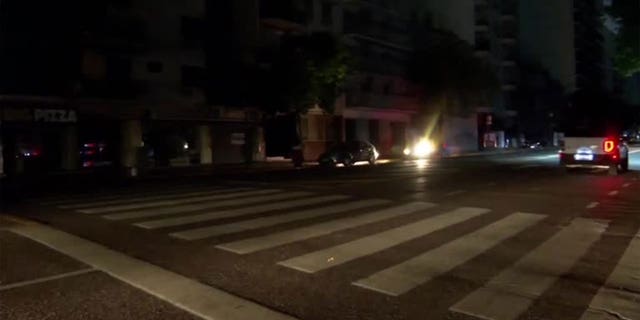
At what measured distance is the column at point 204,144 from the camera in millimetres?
36156

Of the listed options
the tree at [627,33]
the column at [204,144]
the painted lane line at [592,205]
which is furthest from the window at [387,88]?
the painted lane line at [592,205]

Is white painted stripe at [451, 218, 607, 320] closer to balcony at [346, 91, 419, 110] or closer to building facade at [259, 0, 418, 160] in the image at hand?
building facade at [259, 0, 418, 160]

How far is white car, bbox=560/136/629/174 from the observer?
76.7 feet

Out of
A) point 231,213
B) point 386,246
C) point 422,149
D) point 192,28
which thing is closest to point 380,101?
point 422,149

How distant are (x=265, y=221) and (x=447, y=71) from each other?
45534mm

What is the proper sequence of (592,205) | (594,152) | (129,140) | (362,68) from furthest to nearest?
(362,68) → (129,140) → (594,152) → (592,205)

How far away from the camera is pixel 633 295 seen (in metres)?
6.30

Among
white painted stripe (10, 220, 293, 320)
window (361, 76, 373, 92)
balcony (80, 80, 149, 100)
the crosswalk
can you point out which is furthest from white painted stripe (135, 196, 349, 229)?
window (361, 76, 373, 92)

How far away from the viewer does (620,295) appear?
6297mm

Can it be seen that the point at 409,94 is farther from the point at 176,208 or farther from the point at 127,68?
the point at 176,208

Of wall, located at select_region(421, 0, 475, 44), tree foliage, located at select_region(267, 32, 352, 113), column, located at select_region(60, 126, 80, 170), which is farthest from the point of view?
wall, located at select_region(421, 0, 475, 44)

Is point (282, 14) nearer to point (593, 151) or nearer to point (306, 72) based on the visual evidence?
point (306, 72)

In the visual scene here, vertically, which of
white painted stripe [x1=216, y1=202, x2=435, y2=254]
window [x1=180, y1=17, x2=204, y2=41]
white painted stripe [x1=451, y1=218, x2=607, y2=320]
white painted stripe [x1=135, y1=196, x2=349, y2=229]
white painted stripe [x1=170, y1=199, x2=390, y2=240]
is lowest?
white painted stripe [x1=451, y1=218, x2=607, y2=320]

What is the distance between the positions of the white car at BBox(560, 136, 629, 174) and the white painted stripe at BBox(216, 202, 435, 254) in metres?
13.3
